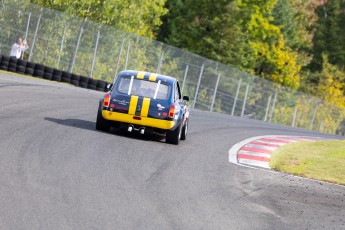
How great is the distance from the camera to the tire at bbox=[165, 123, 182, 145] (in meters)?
16.4

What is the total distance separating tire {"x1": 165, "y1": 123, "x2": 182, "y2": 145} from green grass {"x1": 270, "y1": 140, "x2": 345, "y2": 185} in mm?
1830

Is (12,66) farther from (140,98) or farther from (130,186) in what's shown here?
(130,186)

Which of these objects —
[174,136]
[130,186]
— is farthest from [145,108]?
[130,186]

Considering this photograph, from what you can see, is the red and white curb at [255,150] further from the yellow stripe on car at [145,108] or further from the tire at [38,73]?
the tire at [38,73]

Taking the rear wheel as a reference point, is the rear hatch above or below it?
above

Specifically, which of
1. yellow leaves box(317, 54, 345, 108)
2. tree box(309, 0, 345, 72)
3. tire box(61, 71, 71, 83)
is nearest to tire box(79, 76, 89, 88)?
tire box(61, 71, 71, 83)

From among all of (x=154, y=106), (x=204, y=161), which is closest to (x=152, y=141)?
(x=154, y=106)

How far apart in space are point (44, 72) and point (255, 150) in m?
13.8

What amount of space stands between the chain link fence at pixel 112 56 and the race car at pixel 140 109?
1755 cm

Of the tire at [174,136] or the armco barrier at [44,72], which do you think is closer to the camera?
the tire at [174,136]

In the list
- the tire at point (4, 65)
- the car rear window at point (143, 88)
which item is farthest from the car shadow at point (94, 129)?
the tire at point (4, 65)

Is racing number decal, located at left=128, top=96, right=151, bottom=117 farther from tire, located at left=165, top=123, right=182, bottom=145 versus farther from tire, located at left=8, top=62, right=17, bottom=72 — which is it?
tire, located at left=8, top=62, right=17, bottom=72

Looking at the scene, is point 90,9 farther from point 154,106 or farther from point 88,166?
point 88,166

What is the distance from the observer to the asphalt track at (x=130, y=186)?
8.51 m
